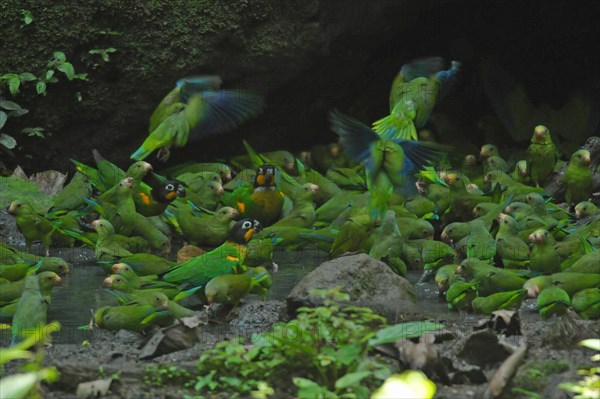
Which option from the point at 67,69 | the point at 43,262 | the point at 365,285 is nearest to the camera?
the point at 365,285

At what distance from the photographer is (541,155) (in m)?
8.89

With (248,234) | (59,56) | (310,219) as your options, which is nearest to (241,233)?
(248,234)

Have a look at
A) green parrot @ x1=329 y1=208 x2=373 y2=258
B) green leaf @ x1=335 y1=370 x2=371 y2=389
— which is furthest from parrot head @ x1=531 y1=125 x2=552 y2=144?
green leaf @ x1=335 y1=370 x2=371 y2=389

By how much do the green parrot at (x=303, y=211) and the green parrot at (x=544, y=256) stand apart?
6.94 ft

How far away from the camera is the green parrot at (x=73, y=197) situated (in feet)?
26.0

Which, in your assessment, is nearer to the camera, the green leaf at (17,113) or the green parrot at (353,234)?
the green parrot at (353,234)

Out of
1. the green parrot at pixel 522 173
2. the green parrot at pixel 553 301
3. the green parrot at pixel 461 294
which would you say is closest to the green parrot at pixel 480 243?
the green parrot at pixel 461 294

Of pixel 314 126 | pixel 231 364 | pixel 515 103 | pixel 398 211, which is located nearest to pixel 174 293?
pixel 231 364

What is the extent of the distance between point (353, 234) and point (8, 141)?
3.48 m

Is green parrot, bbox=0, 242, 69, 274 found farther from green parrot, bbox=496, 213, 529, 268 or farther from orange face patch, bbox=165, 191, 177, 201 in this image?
green parrot, bbox=496, 213, 529, 268

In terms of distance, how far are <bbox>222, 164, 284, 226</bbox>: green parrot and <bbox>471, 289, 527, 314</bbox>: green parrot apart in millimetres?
2721

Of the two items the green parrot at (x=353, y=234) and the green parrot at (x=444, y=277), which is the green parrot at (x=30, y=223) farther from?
the green parrot at (x=444, y=277)

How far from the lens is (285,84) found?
9.60 metres

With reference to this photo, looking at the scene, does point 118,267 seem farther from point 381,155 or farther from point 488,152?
point 488,152
